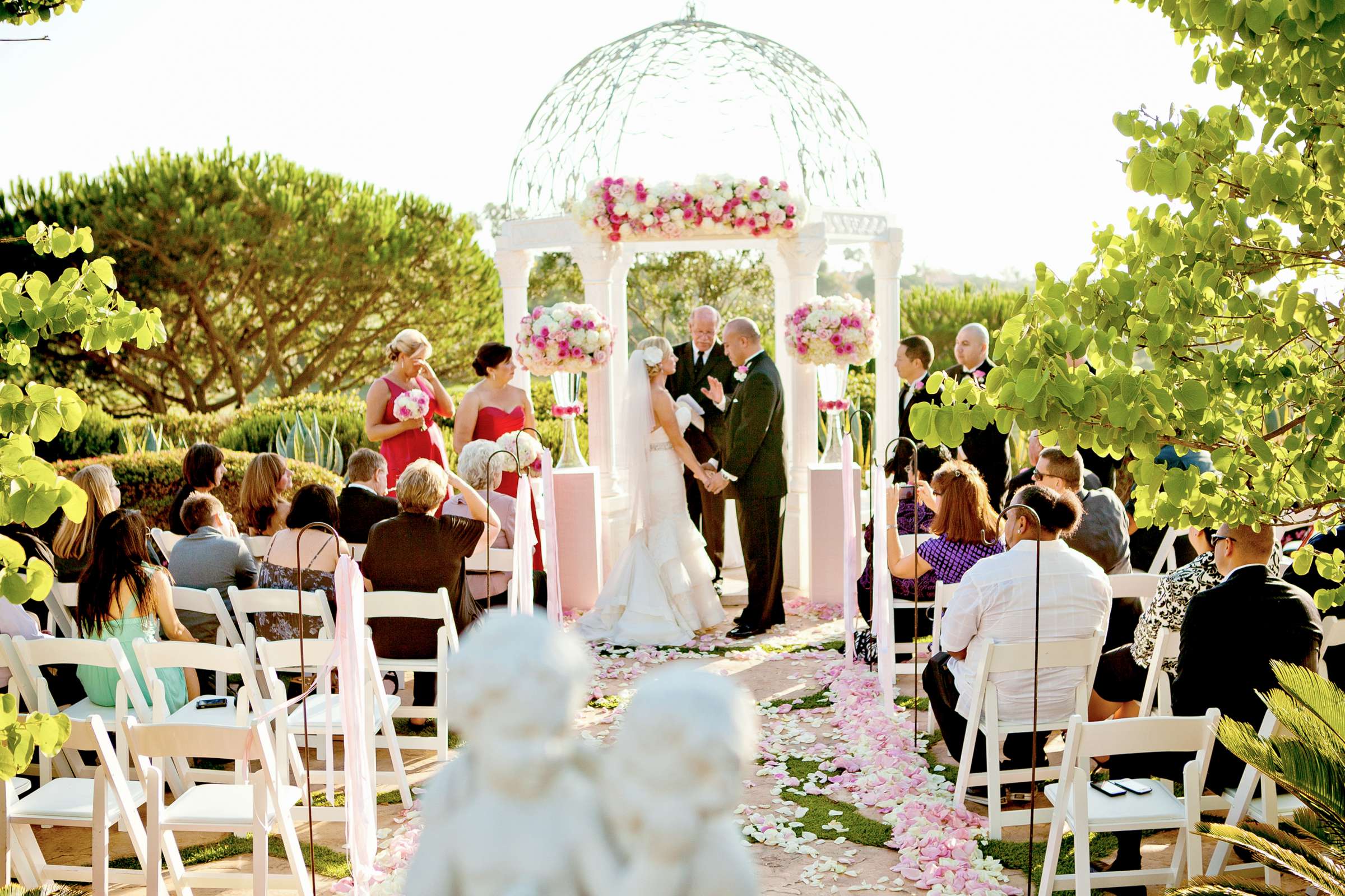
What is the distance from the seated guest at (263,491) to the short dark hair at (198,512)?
32cm

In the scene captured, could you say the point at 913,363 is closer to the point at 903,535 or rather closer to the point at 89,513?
the point at 903,535

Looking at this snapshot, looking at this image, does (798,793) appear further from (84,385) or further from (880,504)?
(84,385)

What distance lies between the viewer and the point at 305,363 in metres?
24.2

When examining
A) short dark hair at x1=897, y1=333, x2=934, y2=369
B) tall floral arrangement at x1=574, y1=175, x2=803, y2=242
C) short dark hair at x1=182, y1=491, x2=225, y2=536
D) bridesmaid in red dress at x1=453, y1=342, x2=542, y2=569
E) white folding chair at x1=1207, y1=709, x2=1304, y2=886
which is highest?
tall floral arrangement at x1=574, y1=175, x2=803, y2=242

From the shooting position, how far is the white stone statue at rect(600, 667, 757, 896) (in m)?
1.11

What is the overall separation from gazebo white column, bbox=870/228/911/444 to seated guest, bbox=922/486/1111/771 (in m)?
5.09

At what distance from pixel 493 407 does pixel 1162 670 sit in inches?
193

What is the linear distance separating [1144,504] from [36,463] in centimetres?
283

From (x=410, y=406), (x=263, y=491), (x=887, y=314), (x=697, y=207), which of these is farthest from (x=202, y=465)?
(x=887, y=314)

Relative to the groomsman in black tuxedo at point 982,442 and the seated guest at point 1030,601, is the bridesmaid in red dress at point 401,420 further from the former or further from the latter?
the seated guest at point 1030,601

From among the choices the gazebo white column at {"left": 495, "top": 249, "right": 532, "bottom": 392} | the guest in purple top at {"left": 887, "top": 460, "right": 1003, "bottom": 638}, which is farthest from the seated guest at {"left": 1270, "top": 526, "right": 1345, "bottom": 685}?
the gazebo white column at {"left": 495, "top": 249, "right": 532, "bottom": 392}

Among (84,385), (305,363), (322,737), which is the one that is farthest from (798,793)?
(305,363)

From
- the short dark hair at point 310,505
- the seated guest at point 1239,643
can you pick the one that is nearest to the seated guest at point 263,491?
the short dark hair at point 310,505

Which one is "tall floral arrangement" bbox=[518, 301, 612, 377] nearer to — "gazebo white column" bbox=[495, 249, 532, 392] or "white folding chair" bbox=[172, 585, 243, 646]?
"gazebo white column" bbox=[495, 249, 532, 392]
